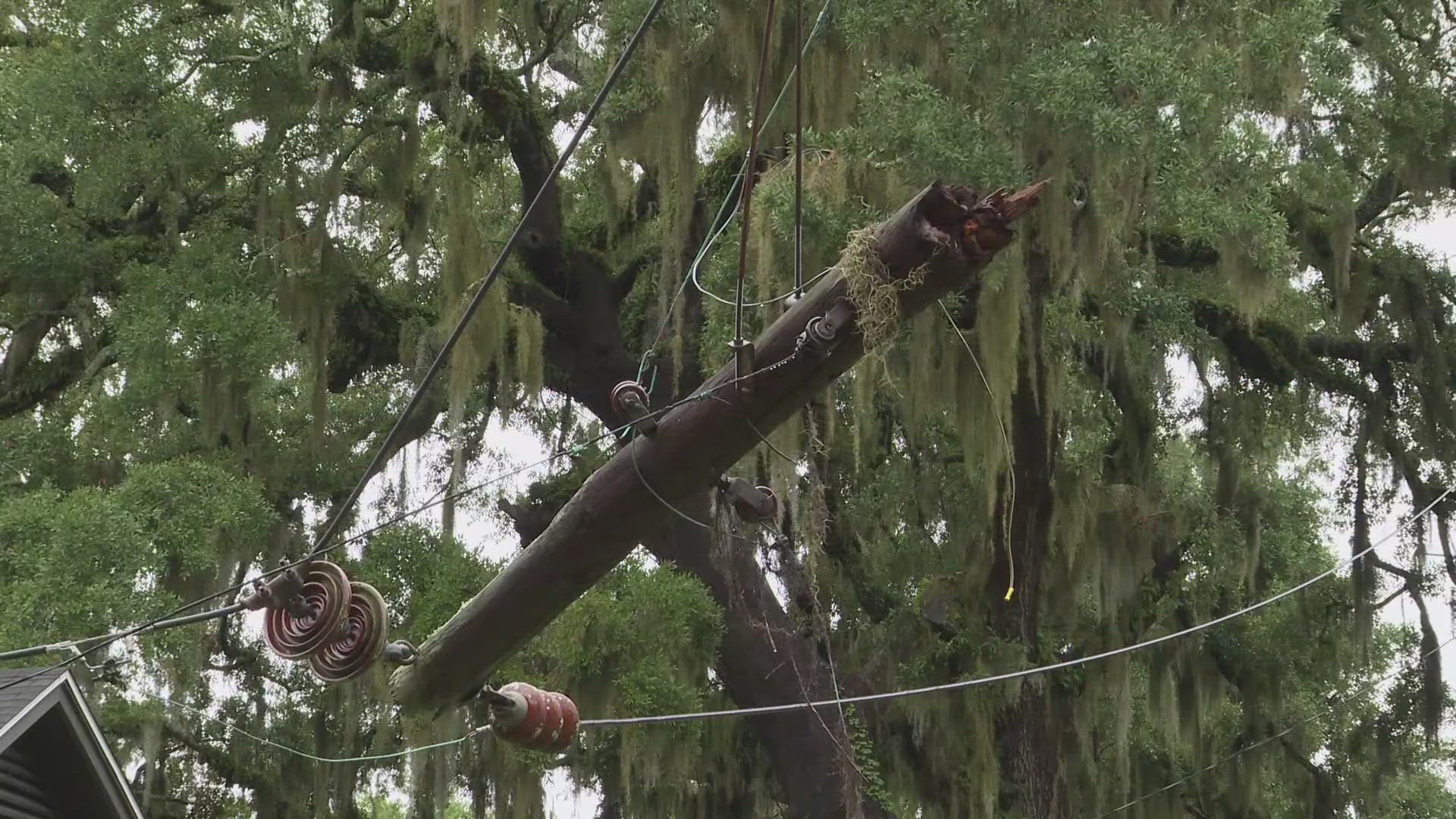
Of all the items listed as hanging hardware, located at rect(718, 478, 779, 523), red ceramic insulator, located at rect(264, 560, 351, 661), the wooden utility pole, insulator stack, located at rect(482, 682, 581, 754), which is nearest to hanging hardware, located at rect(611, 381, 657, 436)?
the wooden utility pole

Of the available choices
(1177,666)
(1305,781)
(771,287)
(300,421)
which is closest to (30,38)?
(300,421)

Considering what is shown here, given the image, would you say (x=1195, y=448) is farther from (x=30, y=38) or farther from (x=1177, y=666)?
(x=30, y=38)

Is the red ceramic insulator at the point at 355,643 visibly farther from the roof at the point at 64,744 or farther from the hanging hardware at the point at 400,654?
the roof at the point at 64,744

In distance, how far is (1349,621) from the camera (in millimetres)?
9945

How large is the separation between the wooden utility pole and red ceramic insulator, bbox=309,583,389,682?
179 millimetres

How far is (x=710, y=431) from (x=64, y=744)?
417 cm

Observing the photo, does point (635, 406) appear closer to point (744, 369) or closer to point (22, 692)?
point (744, 369)

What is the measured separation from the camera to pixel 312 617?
12.9 feet

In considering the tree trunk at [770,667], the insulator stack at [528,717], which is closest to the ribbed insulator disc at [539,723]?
the insulator stack at [528,717]

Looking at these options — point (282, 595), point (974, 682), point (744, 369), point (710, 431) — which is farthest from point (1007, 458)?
point (282, 595)

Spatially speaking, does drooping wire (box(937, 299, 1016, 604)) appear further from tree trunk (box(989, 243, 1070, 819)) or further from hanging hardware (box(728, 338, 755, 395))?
hanging hardware (box(728, 338, 755, 395))

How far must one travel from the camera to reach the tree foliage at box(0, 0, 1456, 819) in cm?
676

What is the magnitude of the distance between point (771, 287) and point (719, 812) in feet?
15.9

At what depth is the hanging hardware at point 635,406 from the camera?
365 cm
